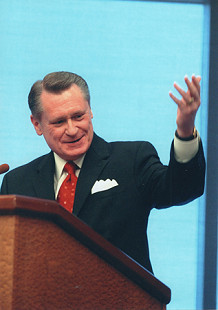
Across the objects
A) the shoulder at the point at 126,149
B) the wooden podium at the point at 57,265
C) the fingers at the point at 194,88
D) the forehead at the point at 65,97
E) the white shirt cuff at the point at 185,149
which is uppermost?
the fingers at the point at 194,88

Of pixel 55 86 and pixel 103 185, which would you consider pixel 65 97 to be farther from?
pixel 103 185

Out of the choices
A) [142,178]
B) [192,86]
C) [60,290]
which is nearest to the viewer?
[60,290]

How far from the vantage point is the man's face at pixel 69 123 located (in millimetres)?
1830

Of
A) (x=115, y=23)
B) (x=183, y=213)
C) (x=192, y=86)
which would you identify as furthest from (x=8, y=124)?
(x=192, y=86)

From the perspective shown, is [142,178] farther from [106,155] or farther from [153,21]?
[153,21]

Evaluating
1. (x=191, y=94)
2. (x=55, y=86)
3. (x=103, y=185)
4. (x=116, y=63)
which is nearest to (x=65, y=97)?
(x=55, y=86)

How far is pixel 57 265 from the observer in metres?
1.12

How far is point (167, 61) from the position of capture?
3072 millimetres

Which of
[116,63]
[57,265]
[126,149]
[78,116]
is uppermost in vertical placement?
[116,63]

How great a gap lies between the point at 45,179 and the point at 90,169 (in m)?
0.15

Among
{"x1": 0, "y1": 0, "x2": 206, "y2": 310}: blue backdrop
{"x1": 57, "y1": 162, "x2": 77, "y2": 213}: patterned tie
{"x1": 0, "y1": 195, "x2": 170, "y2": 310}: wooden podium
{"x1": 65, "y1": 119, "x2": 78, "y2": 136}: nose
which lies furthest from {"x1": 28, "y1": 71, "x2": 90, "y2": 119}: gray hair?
{"x1": 0, "y1": 0, "x2": 206, "y2": 310}: blue backdrop

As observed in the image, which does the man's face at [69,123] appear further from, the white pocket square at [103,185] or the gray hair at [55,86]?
the white pocket square at [103,185]

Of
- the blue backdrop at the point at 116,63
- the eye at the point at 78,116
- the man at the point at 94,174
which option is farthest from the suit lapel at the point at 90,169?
the blue backdrop at the point at 116,63

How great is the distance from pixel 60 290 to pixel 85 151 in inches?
30.0
